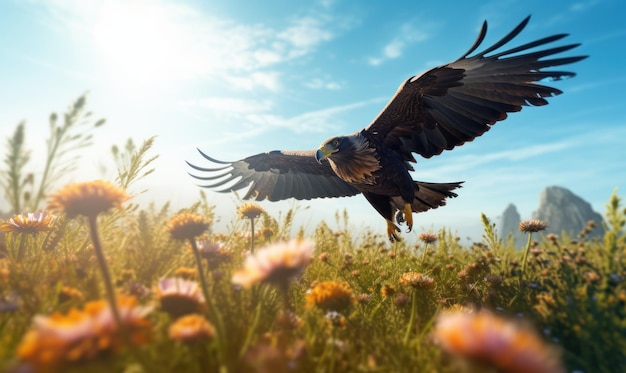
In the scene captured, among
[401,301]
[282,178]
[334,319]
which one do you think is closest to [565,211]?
[282,178]

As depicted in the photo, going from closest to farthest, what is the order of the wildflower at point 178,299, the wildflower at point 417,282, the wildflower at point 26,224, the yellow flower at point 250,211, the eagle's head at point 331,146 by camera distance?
the wildflower at point 178,299
the wildflower at point 417,282
the wildflower at point 26,224
the yellow flower at point 250,211
the eagle's head at point 331,146

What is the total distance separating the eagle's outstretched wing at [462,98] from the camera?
3.67m

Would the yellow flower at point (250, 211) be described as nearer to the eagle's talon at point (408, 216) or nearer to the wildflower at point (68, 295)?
the wildflower at point (68, 295)

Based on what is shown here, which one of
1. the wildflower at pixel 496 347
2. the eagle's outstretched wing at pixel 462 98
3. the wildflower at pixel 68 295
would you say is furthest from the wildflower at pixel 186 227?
the eagle's outstretched wing at pixel 462 98

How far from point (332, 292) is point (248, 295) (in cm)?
48

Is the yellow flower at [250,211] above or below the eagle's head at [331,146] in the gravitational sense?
below

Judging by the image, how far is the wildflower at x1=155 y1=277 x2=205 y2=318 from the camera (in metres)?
1.19

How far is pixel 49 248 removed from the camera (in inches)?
115

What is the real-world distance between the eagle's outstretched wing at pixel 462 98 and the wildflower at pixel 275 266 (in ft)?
10.1

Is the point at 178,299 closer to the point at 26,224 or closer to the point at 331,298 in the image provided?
the point at 331,298

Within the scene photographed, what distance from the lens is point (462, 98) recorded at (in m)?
4.17

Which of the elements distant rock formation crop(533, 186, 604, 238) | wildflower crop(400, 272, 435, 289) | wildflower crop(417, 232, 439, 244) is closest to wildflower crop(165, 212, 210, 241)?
wildflower crop(400, 272, 435, 289)

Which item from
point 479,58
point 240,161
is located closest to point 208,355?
point 479,58

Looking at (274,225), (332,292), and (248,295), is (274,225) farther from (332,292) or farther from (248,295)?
(332,292)
